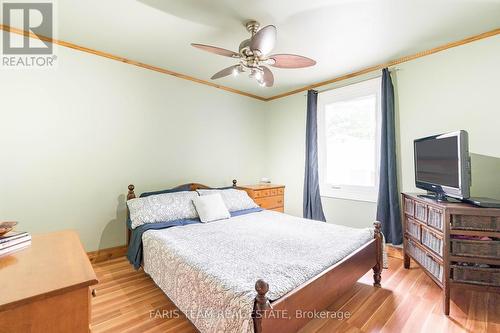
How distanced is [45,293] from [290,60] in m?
2.34

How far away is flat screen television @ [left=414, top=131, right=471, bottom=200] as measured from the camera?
196 cm

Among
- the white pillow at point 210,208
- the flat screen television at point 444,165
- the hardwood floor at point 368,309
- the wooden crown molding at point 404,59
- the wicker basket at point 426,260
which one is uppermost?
the wooden crown molding at point 404,59

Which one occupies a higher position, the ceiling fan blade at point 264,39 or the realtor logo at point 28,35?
the realtor logo at point 28,35

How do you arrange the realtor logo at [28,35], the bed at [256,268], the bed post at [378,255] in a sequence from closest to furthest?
the bed at [256,268] → the realtor logo at [28,35] → the bed post at [378,255]

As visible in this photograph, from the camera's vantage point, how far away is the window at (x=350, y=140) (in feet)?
10.9

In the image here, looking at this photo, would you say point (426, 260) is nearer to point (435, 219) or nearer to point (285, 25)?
point (435, 219)

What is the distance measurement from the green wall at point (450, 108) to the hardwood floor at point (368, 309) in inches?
45.0

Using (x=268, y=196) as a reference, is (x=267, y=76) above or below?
above

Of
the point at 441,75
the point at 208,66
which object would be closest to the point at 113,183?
the point at 208,66

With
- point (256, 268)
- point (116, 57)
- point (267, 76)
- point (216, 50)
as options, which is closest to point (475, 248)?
point (256, 268)

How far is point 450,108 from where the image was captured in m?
2.66

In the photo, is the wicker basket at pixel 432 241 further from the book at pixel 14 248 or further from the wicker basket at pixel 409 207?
the book at pixel 14 248

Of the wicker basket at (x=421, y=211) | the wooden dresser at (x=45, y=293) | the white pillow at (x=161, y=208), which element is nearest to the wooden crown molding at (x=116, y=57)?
the white pillow at (x=161, y=208)

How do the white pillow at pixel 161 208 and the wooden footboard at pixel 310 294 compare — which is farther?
the white pillow at pixel 161 208
